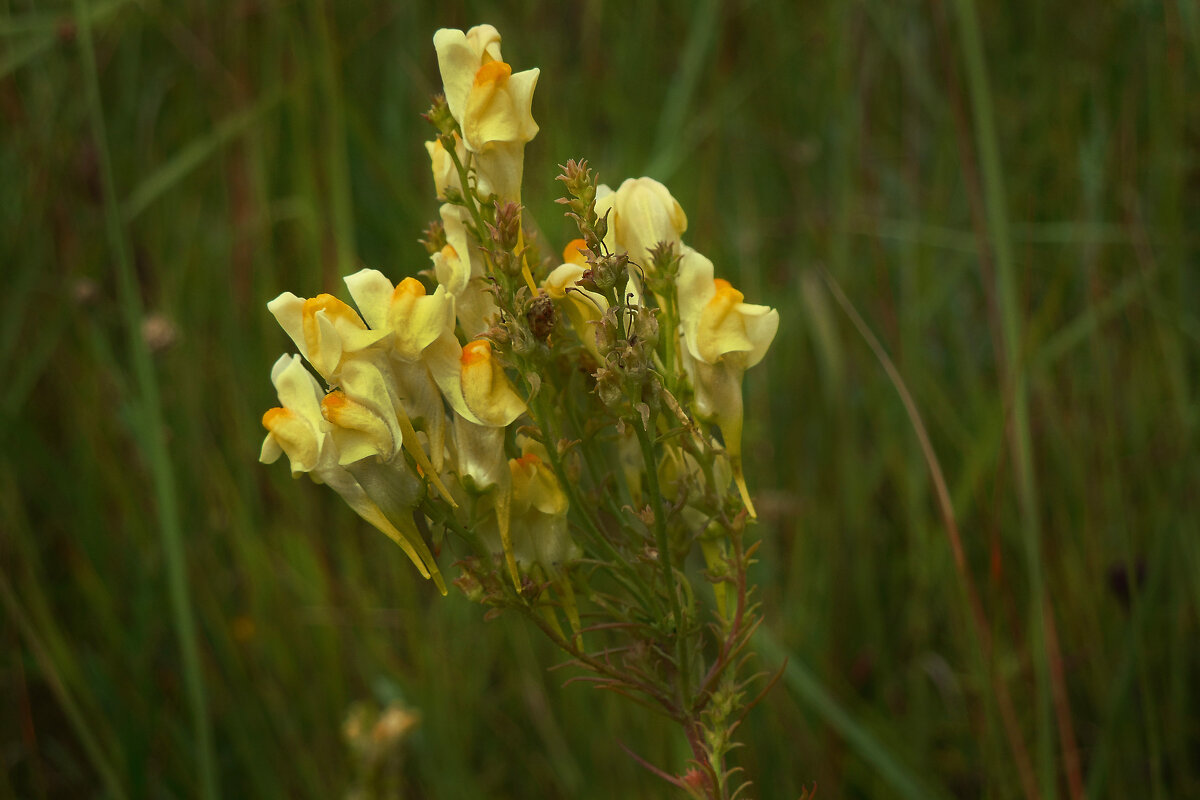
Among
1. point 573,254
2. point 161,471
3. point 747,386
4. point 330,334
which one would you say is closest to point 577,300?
point 573,254

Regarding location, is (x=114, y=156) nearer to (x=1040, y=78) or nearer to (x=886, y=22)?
(x=886, y=22)

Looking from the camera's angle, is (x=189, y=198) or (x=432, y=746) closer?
(x=432, y=746)

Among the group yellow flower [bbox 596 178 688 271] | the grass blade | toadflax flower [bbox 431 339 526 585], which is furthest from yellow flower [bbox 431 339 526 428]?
the grass blade

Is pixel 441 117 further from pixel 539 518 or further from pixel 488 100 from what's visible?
pixel 539 518

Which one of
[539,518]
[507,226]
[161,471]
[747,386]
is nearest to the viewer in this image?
[507,226]

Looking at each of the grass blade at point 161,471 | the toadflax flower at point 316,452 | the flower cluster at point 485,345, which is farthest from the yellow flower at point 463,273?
the grass blade at point 161,471

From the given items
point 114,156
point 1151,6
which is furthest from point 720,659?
point 114,156

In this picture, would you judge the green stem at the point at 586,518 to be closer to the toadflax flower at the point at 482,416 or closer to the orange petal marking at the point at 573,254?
the toadflax flower at the point at 482,416
